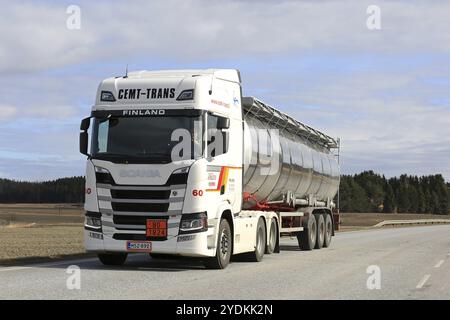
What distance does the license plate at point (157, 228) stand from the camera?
44.5 ft

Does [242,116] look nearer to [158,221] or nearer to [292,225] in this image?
[158,221]

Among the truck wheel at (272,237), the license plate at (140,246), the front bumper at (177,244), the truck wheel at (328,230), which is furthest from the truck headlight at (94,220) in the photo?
the truck wheel at (328,230)

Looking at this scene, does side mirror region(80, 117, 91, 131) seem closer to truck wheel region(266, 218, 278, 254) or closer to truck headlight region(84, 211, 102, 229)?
truck headlight region(84, 211, 102, 229)

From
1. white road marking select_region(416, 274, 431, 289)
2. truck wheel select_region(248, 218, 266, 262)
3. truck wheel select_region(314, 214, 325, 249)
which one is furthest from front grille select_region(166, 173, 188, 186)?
truck wheel select_region(314, 214, 325, 249)

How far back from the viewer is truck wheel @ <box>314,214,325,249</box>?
77.2ft

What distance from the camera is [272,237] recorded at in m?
18.7

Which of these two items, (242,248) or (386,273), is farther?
(242,248)

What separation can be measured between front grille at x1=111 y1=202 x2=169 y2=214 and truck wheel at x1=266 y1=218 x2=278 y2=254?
212 inches

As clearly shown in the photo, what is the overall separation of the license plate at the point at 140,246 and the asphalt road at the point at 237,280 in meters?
0.46
